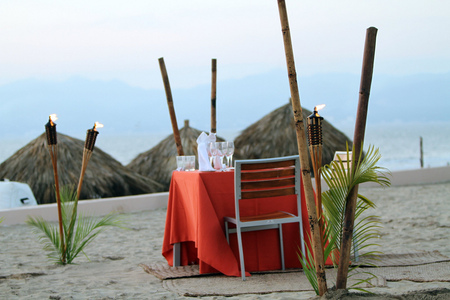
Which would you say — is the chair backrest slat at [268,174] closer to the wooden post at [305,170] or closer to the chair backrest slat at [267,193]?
the chair backrest slat at [267,193]

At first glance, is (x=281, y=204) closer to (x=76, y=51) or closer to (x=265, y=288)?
(x=265, y=288)

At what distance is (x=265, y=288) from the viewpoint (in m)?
2.91

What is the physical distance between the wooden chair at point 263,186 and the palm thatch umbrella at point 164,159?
5.67 metres

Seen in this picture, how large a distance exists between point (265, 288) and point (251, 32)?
96.7ft

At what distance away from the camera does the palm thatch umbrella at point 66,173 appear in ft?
25.7

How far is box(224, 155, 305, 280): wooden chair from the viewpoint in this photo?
10.5ft

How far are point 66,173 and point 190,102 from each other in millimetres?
57339

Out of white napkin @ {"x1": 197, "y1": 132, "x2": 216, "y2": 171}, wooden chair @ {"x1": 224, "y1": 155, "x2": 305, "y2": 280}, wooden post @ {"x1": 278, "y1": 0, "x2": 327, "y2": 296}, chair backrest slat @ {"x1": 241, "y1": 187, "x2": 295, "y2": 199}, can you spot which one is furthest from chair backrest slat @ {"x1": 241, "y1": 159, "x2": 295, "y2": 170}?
wooden post @ {"x1": 278, "y1": 0, "x2": 327, "y2": 296}

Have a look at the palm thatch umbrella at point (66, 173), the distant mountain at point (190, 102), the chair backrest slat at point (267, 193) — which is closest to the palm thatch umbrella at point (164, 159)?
the palm thatch umbrella at point (66, 173)

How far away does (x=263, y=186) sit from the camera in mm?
3301

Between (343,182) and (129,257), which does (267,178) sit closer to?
(343,182)

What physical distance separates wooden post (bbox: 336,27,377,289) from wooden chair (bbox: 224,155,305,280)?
93cm

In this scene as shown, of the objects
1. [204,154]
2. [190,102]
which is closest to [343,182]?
[204,154]

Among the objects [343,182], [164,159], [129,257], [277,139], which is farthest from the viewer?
[277,139]
